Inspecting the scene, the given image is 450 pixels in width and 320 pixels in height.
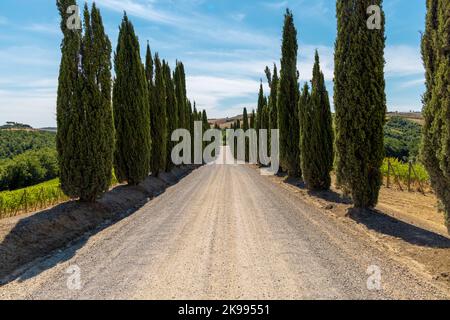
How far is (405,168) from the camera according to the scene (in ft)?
68.9

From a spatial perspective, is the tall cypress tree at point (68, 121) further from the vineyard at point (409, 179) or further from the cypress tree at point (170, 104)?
the cypress tree at point (170, 104)

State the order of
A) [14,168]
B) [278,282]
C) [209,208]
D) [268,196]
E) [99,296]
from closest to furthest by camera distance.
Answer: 1. [99,296]
2. [278,282]
3. [209,208]
4. [268,196]
5. [14,168]

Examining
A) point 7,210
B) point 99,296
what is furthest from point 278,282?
point 7,210

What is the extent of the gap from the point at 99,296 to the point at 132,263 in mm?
1456

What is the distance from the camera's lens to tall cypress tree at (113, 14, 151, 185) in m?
17.4

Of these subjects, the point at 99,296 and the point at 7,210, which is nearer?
the point at 99,296

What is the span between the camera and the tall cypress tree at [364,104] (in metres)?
10.7

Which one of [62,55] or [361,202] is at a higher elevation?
[62,55]

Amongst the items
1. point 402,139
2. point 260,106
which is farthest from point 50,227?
point 402,139

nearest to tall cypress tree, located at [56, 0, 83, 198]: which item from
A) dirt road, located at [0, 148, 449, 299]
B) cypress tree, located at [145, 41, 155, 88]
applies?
dirt road, located at [0, 148, 449, 299]

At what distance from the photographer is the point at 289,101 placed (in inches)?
880

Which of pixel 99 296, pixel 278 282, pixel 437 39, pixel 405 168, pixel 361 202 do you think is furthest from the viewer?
pixel 405 168

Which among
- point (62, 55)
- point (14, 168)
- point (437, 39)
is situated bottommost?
point (14, 168)

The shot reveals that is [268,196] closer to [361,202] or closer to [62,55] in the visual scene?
[361,202]
